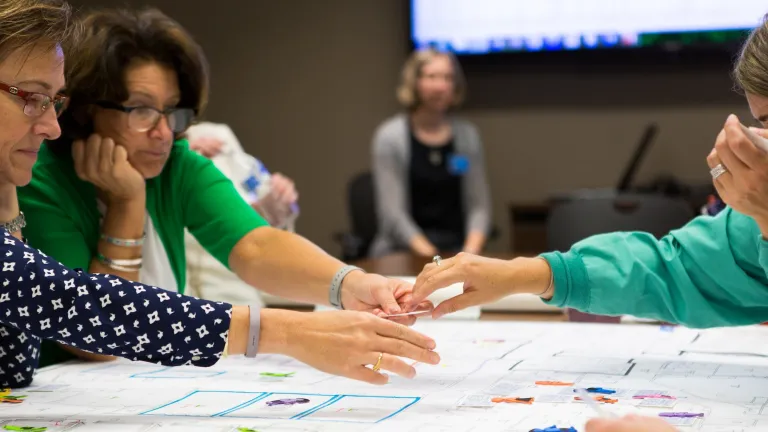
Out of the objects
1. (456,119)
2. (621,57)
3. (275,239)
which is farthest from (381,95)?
(275,239)

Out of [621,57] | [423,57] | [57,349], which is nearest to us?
[57,349]

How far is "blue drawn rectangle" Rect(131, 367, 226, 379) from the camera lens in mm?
1702

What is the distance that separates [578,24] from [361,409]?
13.4ft

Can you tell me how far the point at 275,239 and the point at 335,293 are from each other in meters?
0.20

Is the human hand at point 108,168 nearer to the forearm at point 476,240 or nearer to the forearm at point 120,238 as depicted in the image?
the forearm at point 120,238

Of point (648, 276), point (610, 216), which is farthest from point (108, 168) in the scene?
point (610, 216)

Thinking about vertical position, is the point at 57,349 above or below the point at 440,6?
below

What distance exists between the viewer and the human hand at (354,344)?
1.44 metres

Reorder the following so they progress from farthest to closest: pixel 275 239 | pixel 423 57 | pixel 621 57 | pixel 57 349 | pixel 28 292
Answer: pixel 621 57 < pixel 423 57 < pixel 275 239 < pixel 57 349 < pixel 28 292

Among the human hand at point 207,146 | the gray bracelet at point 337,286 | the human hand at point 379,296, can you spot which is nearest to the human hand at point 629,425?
the human hand at point 379,296

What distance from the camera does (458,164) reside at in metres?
4.88

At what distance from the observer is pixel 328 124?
5.81 m

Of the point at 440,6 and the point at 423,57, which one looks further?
the point at 440,6

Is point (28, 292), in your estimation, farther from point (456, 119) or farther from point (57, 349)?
point (456, 119)
